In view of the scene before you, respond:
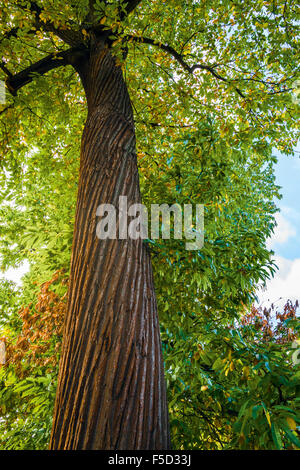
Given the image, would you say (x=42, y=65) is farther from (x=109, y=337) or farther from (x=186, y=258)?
(x=109, y=337)

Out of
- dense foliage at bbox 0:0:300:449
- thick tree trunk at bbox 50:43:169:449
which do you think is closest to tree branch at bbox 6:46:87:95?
dense foliage at bbox 0:0:300:449

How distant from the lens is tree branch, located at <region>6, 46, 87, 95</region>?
314cm

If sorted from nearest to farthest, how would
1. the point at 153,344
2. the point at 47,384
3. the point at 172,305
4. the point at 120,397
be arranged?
the point at 120,397 → the point at 153,344 → the point at 47,384 → the point at 172,305

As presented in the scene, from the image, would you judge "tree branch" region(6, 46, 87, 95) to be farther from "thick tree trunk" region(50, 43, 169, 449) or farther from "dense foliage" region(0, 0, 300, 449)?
"thick tree trunk" region(50, 43, 169, 449)

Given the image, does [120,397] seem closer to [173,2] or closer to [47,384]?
[47,384]

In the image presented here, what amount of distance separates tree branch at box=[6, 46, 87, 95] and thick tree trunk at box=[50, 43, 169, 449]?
5.82 feet

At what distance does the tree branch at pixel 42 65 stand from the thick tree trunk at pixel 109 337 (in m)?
1.77

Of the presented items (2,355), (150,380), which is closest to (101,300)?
(150,380)

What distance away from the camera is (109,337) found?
147 centimetres

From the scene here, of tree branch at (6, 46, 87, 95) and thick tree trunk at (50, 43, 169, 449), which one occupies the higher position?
tree branch at (6, 46, 87, 95)

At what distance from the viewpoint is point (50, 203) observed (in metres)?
5.34

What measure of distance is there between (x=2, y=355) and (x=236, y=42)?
622 centimetres

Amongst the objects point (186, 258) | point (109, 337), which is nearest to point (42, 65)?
point (186, 258)

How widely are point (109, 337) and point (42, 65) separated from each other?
12.2ft
